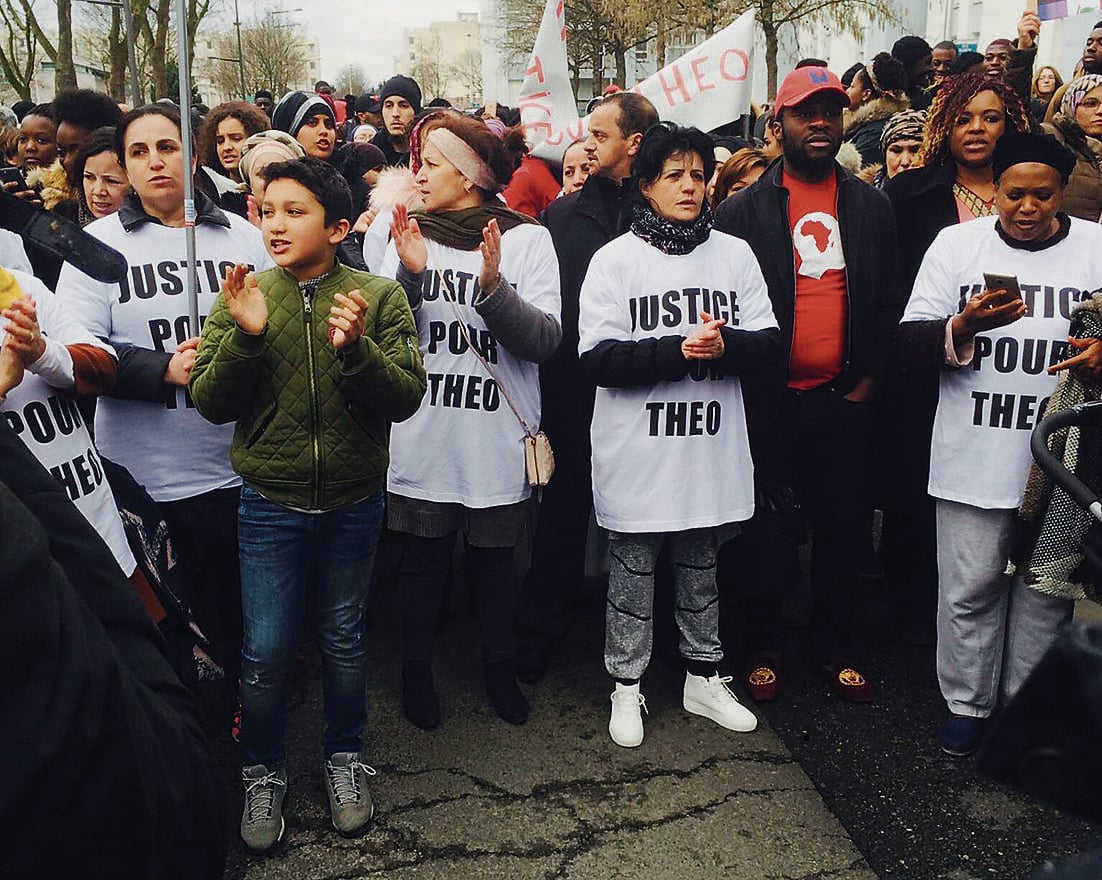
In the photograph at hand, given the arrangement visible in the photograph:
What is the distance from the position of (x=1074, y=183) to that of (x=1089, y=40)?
2.73 m

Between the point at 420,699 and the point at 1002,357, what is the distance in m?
2.15

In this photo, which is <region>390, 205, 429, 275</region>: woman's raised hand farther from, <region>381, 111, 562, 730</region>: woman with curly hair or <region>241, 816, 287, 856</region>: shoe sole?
<region>241, 816, 287, 856</region>: shoe sole

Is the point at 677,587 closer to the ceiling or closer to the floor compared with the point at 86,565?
closer to the floor

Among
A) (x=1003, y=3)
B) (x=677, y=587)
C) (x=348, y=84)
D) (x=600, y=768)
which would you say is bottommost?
(x=600, y=768)

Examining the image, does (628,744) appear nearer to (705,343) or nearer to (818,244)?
(705,343)

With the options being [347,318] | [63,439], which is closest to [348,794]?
[63,439]

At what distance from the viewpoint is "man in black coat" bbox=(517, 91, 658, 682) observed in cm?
396

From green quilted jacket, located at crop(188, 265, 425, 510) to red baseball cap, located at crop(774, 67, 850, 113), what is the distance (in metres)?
1.80

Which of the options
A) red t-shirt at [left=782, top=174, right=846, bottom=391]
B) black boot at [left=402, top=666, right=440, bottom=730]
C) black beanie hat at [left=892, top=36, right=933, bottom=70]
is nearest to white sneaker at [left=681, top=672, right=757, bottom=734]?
black boot at [left=402, top=666, right=440, bottom=730]

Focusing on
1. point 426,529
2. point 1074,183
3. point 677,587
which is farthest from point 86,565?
point 1074,183

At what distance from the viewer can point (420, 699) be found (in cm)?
362

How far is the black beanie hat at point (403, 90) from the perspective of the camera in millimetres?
7160

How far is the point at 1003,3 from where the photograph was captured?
2895 centimetres

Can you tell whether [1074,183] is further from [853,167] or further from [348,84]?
[348,84]
